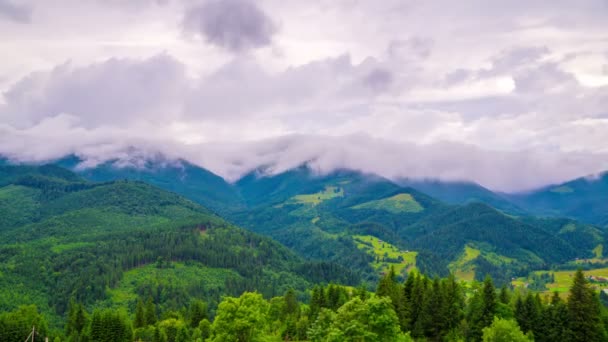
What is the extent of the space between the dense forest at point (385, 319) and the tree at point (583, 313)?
14cm

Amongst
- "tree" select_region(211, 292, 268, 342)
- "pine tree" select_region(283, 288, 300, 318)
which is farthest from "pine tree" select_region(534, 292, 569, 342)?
"pine tree" select_region(283, 288, 300, 318)

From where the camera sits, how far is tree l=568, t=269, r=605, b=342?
7569 centimetres

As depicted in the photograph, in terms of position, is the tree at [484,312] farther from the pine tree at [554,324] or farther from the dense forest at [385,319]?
the pine tree at [554,324]

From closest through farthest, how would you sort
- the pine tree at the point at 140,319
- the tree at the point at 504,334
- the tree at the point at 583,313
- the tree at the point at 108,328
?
the tree at the point at 504,334 → the tree at the point at 583,313 → the tree at the point at 108,328 → the pine tree at the point at 140,319

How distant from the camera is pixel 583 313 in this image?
76.4m

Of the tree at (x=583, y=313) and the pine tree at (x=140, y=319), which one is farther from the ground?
the tree at (x=583, y=313)

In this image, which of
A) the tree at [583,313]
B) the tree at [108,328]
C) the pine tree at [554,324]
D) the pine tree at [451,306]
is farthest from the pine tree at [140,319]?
the tree at [583,313]

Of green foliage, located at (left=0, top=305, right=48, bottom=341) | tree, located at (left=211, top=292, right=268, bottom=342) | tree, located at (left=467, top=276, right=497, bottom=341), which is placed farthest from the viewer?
green foliage, located at (left=0, top=305, right=48, bottom=341)

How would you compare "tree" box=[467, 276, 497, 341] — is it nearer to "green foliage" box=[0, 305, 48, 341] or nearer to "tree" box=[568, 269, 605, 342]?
"tree" box=[568, 269, 605, 342]

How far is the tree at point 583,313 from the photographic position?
75688 millimetres

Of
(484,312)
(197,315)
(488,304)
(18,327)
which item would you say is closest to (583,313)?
(488,304)

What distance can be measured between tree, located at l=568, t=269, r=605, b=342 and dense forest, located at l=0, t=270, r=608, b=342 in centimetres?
14

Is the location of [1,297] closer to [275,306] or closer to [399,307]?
[275,306]

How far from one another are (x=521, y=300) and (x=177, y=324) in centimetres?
7898
